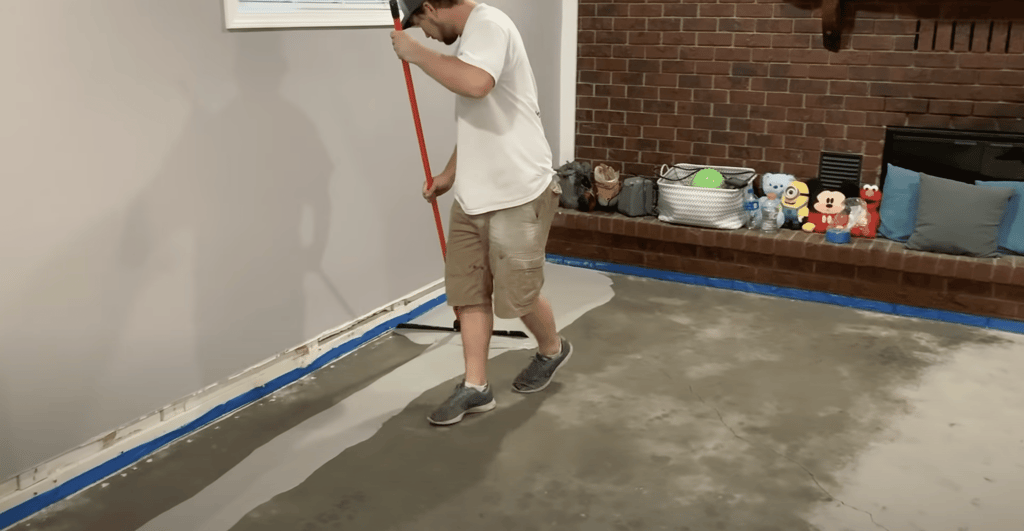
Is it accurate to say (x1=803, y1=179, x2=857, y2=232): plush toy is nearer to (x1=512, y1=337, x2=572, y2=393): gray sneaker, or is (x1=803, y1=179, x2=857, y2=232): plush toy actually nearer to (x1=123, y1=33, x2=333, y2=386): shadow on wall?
(x1=512, y1=337, x2=572, y2=393): gray sneaker

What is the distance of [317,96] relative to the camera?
3131mm

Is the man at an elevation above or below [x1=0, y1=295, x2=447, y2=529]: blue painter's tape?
above

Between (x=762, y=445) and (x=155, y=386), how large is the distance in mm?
1823

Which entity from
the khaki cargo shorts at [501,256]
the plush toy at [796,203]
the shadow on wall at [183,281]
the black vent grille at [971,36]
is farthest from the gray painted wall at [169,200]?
the black vent grille at [971,36]

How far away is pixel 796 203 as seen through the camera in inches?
167

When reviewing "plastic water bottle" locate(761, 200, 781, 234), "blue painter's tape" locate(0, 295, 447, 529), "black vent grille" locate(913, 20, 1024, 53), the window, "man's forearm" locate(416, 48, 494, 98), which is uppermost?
the window

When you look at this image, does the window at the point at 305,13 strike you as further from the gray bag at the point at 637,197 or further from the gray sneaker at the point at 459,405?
the gray bag at the point at 637,197

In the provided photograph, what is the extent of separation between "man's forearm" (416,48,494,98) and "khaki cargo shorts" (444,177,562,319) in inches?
15.7

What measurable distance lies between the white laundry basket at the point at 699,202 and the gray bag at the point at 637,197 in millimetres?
60

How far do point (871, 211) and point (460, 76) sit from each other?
8.23ft

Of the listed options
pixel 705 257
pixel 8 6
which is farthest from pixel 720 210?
pixel 8 6

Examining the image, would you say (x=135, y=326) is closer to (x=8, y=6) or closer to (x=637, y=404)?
(x=8, y=6)

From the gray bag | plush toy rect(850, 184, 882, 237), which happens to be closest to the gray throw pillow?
plush toy rect(850, 184, 882, 237)

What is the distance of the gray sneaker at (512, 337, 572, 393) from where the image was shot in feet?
10.0
